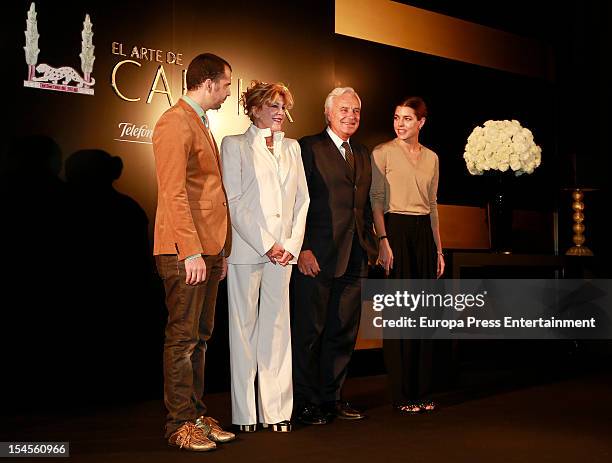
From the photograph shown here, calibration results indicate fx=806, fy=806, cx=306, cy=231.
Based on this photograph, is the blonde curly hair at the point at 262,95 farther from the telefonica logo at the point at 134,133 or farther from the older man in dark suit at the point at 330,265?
the telefonica logo at the point at 134,133

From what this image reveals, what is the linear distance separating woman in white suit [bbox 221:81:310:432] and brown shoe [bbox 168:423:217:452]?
14.9 inches

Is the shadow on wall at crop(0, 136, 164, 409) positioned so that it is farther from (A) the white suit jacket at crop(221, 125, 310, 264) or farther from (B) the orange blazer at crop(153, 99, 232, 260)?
(B) the orange blazer at crop(153, 99, 232, 260)

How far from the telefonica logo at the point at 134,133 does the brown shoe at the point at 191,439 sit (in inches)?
75.6

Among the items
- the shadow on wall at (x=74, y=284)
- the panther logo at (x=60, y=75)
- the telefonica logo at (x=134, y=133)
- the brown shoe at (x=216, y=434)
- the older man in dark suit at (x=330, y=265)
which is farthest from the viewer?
the telefonica logo at (x=134, y=133)

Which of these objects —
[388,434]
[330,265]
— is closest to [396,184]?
[330,265]

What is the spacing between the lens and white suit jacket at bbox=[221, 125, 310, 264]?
367cm

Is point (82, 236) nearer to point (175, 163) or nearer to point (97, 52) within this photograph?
point (97, 52)

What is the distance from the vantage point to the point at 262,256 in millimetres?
3672

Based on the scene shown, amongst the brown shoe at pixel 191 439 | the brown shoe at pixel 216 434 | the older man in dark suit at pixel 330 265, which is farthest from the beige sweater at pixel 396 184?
the brown shoe at pixel 191 439

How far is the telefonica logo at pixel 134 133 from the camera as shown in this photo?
460cm

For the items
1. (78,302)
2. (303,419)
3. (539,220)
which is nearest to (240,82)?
(78,302)

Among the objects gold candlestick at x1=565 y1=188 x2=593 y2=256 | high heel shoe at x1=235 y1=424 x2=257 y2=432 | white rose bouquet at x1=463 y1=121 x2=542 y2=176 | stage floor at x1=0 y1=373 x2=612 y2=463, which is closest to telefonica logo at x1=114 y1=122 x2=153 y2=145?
stage floor at x1=0 y1=373 x2=612 y2=463

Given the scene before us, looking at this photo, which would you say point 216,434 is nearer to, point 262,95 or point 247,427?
point 247,427

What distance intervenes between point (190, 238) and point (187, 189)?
0.79ft
